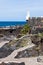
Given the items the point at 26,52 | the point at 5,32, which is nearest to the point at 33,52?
the point at 26,52

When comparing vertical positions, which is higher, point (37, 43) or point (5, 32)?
point (37, 43)

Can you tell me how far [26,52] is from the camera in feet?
83.0

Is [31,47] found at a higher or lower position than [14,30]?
higher

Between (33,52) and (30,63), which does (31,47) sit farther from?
(30,63)

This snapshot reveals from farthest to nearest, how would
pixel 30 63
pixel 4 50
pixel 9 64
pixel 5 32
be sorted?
pixel 5 32, pixel 4 50, pixel 30 63, pixel 9 64

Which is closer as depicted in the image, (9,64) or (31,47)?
(9,64)

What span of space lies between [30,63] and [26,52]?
4504 mm

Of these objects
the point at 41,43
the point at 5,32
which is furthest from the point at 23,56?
the point at 5,32

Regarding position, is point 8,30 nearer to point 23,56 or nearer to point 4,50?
point 4,50

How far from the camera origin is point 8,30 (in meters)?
62.5

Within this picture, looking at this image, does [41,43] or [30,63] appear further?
[41,43]

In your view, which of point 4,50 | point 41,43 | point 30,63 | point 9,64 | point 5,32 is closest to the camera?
point 9,64

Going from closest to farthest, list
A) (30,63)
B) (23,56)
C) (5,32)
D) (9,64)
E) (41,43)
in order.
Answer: (9,64) → (30,63) → (23,56) → (41,43) → (5,32)

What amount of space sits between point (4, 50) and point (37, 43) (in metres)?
3.99
